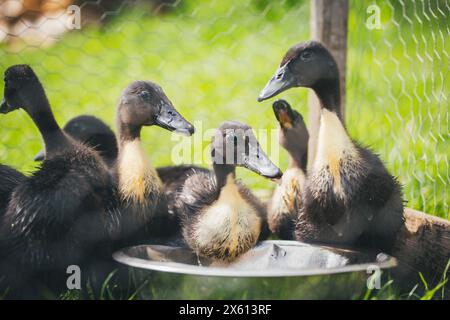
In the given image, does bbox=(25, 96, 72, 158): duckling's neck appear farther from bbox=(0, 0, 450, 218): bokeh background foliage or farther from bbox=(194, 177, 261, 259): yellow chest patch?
bbox=(194, 177, 261, 259): yellow chest patch

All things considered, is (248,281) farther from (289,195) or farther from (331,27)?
(331,27)

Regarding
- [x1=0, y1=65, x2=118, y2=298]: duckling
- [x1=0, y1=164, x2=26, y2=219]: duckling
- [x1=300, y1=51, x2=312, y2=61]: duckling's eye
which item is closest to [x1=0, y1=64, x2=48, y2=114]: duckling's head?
[x1=0, y1=65, x2=118, y2=298]: duckling

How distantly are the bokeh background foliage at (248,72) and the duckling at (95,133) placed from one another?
19 cm

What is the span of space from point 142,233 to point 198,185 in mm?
242

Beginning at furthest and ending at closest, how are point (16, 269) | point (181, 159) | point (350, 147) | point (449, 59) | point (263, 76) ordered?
point (263, 76)
point (181, 159)
point (449, 59)
point (350, 147)
point (16, 269)

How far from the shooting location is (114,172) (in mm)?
1965

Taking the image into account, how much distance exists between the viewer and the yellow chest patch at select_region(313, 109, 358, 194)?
1838 mm

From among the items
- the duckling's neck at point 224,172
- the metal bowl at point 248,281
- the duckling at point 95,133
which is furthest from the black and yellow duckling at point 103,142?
the metal bowl at point 248,281

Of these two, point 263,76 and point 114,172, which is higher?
point 263,76

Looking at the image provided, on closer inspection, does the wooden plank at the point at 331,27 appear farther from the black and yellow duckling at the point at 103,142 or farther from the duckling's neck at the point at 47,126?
the duckling's neck at the point at 47,126

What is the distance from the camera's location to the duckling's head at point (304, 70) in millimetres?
1916

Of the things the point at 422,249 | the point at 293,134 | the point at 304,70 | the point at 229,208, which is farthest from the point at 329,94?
the point at 422,249

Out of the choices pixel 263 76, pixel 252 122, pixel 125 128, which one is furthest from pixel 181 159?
pixel 263 76
